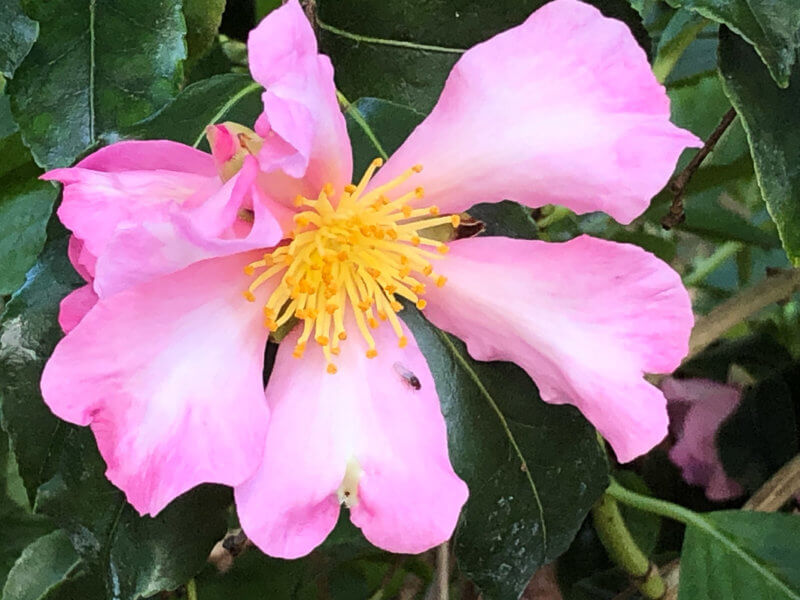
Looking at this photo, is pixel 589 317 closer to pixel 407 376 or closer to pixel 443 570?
pixel 407 376

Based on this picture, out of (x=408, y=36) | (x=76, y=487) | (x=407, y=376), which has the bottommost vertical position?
(x=76, y=487)

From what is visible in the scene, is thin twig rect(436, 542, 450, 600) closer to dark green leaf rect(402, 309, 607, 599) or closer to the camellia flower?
dark green leaf rect(402, 309, 607, 599)

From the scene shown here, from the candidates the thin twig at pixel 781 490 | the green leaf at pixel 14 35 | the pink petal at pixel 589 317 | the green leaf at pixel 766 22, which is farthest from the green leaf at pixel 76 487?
the thin twig at pixel 781 490

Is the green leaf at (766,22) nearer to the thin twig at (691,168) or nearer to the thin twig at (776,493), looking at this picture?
the thin twig at (691,168)

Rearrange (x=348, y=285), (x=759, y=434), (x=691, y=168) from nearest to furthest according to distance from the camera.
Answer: (x=348, y=285) → (x=691, y=168) → (x=759, y=434)

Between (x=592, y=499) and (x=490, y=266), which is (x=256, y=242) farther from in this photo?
(x=592, y=499)

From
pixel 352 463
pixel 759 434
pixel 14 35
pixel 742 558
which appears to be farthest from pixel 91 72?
pixel 759 434

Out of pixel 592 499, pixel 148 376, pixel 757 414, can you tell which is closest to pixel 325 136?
pixel 148 376
